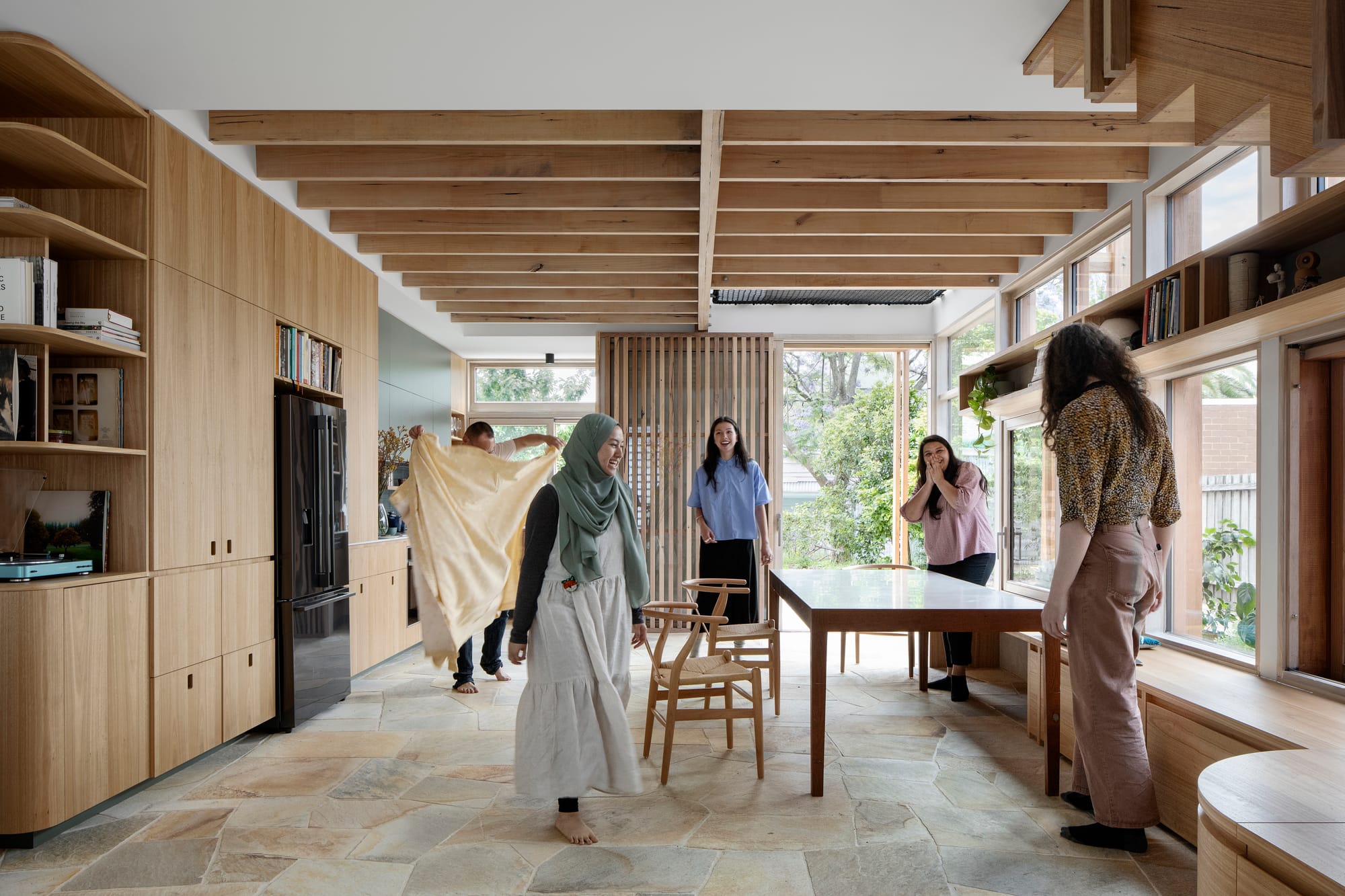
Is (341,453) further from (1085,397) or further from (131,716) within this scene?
(1085,397)

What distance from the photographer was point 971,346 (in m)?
7.62

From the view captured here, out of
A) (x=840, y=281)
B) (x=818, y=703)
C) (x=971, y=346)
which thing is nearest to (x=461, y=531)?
(x=818, y=703)

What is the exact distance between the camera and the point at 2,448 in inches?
119

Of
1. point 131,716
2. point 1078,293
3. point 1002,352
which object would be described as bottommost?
point 131,716

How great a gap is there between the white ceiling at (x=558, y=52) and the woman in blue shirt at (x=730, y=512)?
271 centimetres

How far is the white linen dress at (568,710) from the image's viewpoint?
295cm

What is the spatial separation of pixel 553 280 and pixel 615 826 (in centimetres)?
441

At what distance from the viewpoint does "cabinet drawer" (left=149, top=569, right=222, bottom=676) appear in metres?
3.51

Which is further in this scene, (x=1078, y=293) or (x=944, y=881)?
(x=1078, y=293)

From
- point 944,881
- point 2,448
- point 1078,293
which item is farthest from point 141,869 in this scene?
point 1078,293

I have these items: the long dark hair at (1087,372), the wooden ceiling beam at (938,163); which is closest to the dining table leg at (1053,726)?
the long dark hair at (1087,372)

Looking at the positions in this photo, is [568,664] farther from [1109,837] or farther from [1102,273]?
[1102,273]

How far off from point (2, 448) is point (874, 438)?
10.7 m

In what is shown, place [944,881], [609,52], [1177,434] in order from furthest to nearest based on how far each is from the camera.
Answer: [1177,434] → [609,52] → [944,881]
